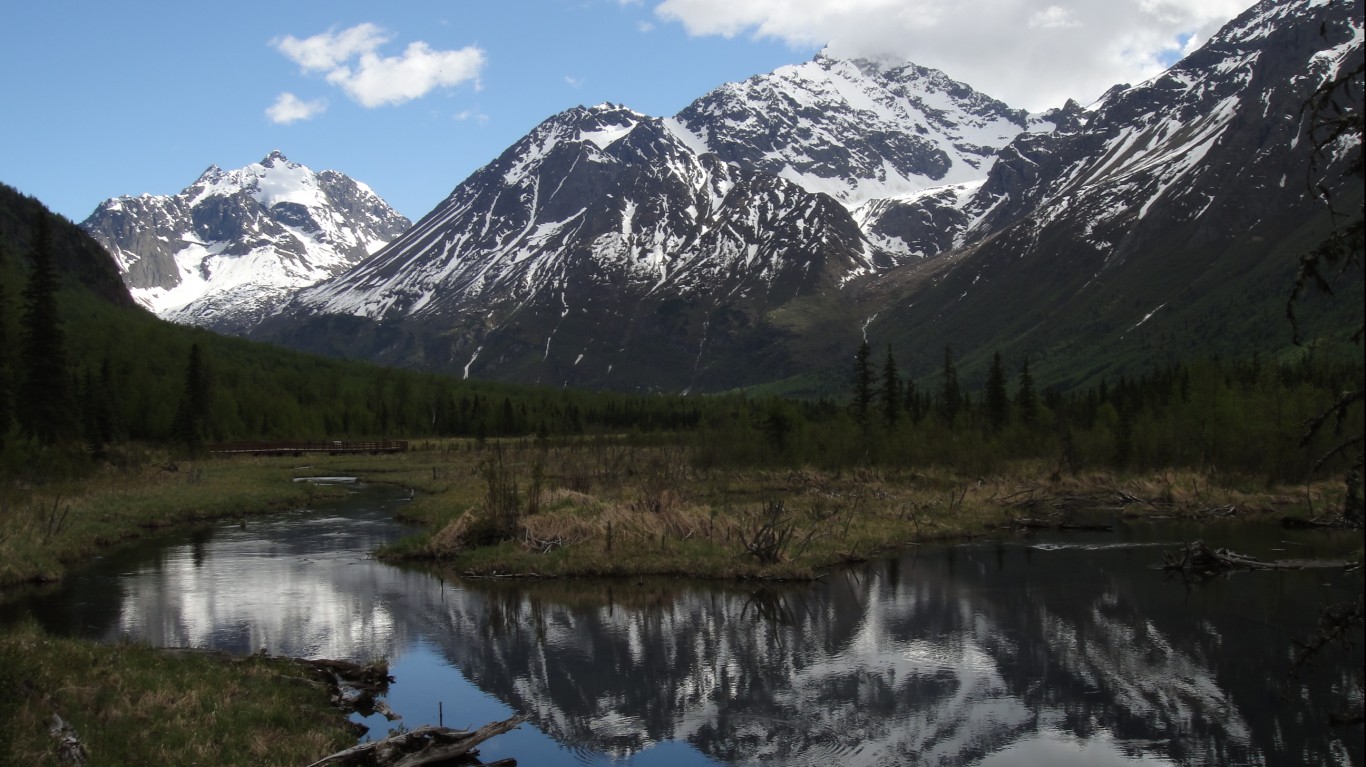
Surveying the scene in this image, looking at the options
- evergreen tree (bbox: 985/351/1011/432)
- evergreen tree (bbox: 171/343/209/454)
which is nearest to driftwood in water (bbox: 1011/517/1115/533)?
evergreen tree (bbox: 985/351/1011/432)

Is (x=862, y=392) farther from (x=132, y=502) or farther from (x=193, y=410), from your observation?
(x=193, y=410)

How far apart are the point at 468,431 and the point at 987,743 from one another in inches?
6392

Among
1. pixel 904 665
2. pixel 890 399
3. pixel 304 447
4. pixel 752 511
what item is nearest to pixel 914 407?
pixel 890 399

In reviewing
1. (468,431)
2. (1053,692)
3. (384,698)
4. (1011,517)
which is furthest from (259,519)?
(468,431)

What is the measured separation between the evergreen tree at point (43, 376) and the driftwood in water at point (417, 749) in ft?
217

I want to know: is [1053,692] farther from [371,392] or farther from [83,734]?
[371,392]

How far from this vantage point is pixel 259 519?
204 feet

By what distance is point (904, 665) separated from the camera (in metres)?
28.5

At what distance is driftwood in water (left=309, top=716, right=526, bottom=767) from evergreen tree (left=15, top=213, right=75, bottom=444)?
66121 millimetres

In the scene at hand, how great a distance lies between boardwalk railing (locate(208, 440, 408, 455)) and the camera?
114 m

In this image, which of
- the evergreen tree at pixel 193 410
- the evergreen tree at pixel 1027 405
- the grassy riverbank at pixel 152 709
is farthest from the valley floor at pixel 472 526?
the evergreen tree at pixel 1027 405

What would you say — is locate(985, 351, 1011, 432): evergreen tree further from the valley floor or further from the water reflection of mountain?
the water reflection of mountain

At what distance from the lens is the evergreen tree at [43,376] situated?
7325 cm

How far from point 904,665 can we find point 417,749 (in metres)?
14.9
